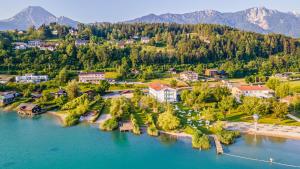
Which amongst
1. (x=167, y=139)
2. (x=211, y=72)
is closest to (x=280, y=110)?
(x=167, y=139)

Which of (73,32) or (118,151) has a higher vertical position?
(73,32)

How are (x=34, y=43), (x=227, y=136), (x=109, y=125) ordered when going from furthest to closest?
(x=34, y=43) → (x=109, y=125) → (x=227, y=136)

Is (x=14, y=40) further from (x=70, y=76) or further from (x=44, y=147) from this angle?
(x=44, y=147)

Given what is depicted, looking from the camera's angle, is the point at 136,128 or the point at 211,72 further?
the point at 211,72

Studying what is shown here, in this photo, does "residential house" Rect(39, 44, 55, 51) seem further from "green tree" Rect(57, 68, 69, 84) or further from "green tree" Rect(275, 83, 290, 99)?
"green tree" Rect(275, 83, 290, 99)

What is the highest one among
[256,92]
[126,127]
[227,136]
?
[256,92]

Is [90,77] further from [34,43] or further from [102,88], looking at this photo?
[34,43]

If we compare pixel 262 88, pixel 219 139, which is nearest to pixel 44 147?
pixel 219 139
